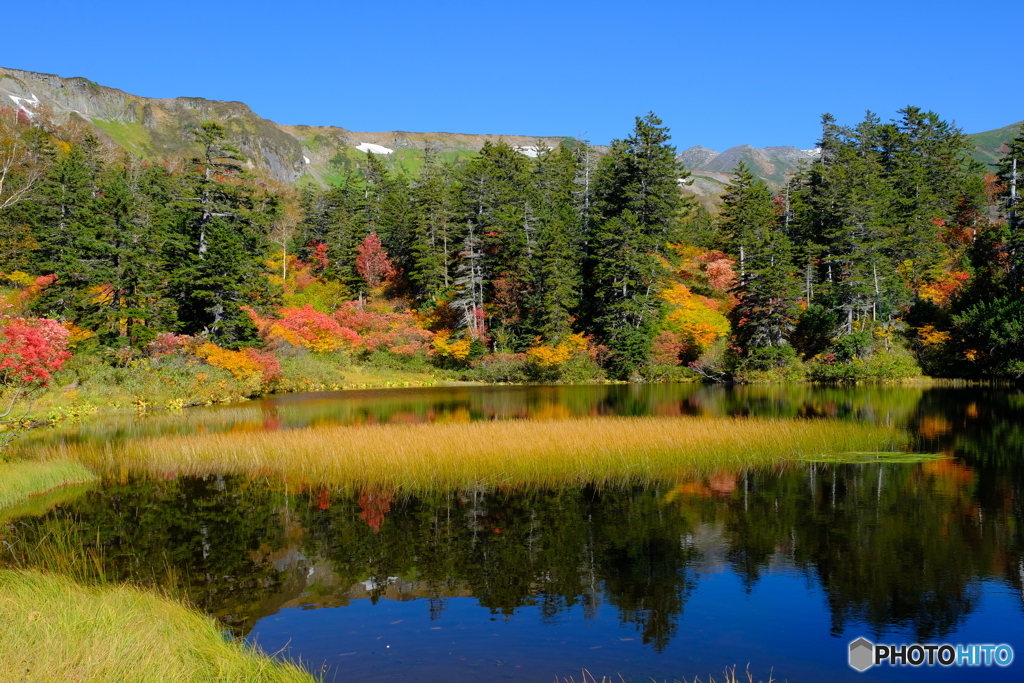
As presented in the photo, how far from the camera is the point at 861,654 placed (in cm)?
898

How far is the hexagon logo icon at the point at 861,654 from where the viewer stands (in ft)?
28.6

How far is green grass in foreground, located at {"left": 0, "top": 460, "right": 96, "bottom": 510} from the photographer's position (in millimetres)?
17344

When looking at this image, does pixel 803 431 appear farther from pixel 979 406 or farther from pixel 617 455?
pixel 979 406

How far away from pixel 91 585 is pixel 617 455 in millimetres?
14031

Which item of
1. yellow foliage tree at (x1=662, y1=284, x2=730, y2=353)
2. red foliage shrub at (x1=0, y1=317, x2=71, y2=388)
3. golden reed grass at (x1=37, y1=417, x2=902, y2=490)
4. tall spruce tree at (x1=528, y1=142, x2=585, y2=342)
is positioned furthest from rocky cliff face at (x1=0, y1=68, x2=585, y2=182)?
golden reed grass at (x1=37, y1=417, x2=902, y2=490)

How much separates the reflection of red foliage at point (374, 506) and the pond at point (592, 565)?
0.08 metres

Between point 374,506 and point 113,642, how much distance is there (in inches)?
370

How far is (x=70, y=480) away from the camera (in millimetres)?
19156

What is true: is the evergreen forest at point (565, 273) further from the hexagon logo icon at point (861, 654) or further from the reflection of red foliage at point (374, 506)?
the hexagon logo icon at point (861, 654)

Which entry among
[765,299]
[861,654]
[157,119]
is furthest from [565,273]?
[157,119]

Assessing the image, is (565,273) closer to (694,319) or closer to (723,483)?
(694,319)

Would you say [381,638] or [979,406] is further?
[979,406]

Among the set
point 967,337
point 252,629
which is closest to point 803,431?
point 252,629

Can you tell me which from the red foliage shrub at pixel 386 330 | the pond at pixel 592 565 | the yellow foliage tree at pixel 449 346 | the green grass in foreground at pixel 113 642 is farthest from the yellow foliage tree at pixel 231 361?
the green grass in foreground at pixel 113 642
